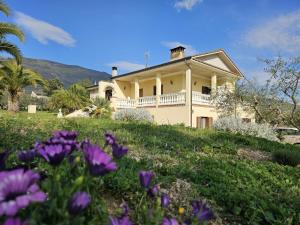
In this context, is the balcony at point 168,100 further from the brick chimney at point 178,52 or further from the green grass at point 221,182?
the green grass at point 221,182

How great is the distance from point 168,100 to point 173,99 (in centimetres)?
47

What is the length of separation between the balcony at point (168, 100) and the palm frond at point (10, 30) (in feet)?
33.4

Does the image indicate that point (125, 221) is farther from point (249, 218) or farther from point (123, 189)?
point (249, 218)

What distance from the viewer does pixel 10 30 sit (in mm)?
12461

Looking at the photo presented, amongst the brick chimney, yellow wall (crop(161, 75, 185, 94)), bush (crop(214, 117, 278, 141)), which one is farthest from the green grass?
the brick chimney

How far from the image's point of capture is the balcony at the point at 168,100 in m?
18.9

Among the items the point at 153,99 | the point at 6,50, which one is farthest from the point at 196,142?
the point at 153,99

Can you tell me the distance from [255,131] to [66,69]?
195569 millimetres

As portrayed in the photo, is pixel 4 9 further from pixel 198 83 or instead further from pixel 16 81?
pixel 198 83

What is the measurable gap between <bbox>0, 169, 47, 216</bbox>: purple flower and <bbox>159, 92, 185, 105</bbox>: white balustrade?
1764 centimetres

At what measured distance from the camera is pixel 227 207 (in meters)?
3.12

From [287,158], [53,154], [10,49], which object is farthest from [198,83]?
[53,154]

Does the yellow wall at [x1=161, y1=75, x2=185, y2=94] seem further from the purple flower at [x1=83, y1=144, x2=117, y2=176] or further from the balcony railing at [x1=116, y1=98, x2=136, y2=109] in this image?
the purple flower at [x1=83, y1=144, x2=117, y2=176]

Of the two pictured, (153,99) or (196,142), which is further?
(153,99)
